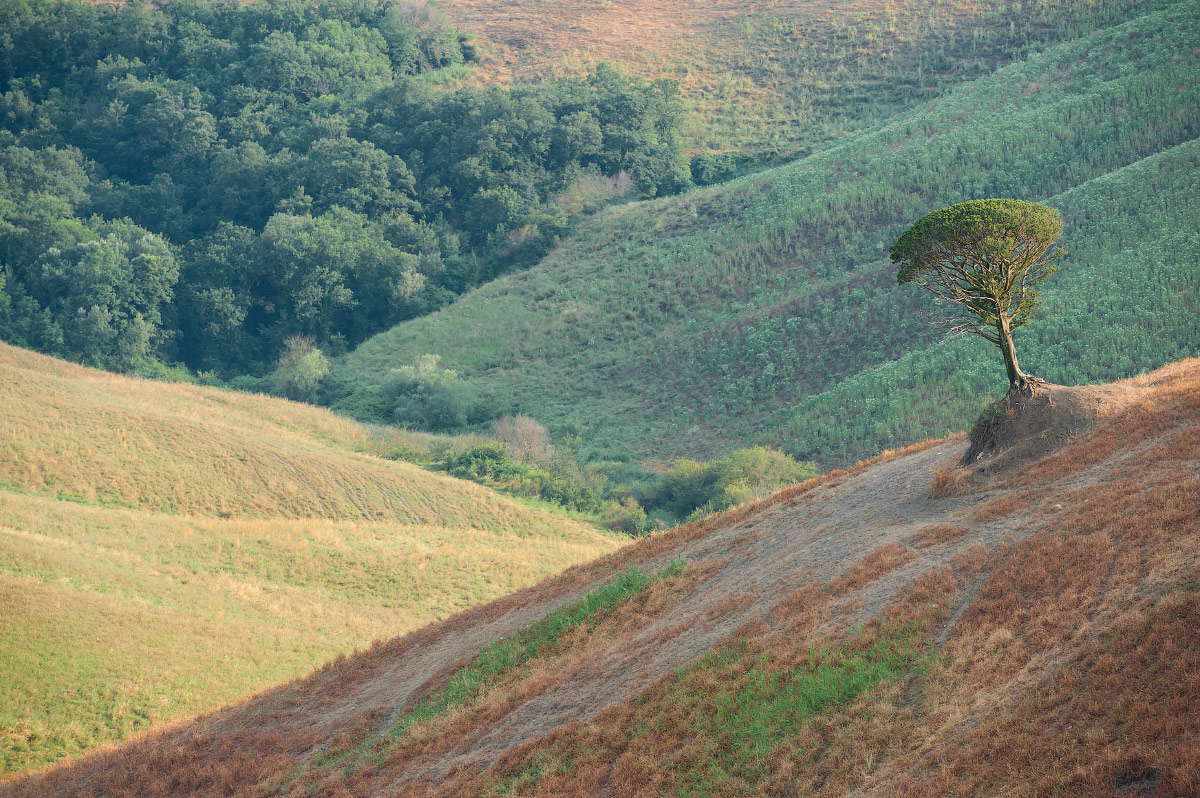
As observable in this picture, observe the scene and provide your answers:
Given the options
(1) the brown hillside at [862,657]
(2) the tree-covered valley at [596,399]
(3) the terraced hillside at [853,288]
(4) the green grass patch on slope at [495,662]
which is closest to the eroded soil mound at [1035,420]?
(2) the tree-covered valley at [596,399]

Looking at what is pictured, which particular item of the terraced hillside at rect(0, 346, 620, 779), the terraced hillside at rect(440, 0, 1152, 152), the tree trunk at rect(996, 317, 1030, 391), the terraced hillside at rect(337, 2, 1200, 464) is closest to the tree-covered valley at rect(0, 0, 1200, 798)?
the tree trunk at rect(996, 317, 1030, 391)

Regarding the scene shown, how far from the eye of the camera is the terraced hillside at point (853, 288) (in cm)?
3969

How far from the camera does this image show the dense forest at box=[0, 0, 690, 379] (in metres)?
71.5

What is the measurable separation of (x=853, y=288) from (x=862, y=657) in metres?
44.4

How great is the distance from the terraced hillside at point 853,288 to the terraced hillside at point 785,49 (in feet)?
23.5

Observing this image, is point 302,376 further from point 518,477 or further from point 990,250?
point 990,250

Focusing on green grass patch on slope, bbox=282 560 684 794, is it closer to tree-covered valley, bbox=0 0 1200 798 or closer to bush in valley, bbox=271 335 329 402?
tree-covered valley, bbox=0 0 1200 798

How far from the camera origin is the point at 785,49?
88500 millimetres

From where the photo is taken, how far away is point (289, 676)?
2538 cm

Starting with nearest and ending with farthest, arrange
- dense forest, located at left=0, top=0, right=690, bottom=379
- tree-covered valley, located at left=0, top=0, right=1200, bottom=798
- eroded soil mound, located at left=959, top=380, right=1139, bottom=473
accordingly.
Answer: tree-covered valley, located at left=0, top=0, right=1200, bottom=798 < eroded soil mound, located at left=959, top=380, right=1139, bottom=473 < dense forest, located at left=0, top=0, right=690, bottom=379

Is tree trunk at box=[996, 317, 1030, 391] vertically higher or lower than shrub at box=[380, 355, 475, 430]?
higher

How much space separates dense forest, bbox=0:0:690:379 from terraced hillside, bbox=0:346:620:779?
18110 millimetres

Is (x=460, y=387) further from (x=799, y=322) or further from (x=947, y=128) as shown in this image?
(x=947, y=128)

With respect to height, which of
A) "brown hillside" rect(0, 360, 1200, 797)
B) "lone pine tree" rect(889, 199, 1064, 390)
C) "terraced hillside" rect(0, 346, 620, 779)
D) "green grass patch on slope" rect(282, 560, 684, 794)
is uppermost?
"lone pine tree" rect(889, 199, 1064, 390)
